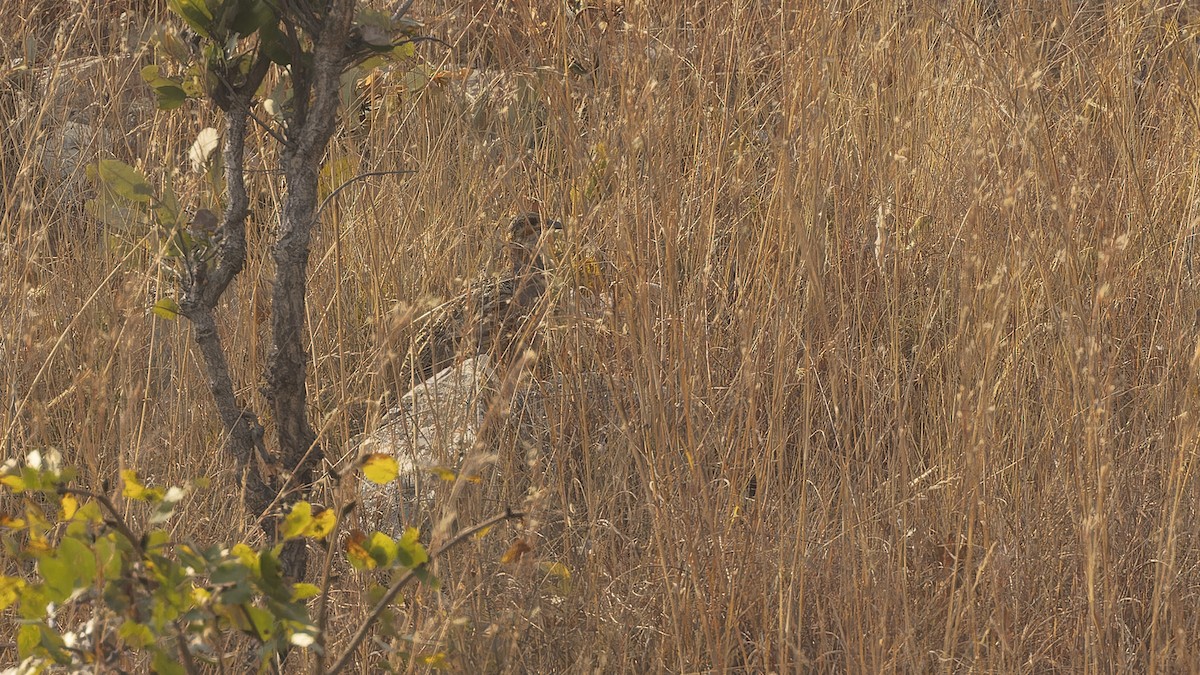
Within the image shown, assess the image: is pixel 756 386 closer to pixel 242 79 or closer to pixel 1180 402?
pixel 1180 402

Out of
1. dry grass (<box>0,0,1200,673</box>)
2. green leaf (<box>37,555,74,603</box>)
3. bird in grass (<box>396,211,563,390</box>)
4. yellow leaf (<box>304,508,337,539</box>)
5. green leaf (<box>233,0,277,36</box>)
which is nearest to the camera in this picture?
green leaf (<box>37,555,74,603</box>)

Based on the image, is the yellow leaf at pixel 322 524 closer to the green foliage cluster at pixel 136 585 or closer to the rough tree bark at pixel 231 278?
the green foliage cluster at pixel 136 585

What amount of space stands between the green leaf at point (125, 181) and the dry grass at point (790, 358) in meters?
0.12

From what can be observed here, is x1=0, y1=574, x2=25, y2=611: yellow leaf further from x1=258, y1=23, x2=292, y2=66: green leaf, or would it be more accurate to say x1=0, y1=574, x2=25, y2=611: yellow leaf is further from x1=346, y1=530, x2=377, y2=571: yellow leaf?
x1=258, y1=23, x2=292, y2=66: green leaf

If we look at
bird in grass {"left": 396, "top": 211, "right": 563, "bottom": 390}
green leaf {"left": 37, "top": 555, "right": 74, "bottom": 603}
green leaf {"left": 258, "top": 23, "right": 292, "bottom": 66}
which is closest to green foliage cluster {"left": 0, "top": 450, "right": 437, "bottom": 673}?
green leaf {"left": 37, "top": 555, "right": 74, "bottom": 603}

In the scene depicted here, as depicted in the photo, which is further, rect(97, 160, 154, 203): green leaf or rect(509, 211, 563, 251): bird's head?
rect(509, 211, 563, 251): bird's head

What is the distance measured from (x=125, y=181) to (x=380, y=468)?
0.52 m

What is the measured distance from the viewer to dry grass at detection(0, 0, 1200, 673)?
1.29m

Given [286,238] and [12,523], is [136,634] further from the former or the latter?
[286,238]

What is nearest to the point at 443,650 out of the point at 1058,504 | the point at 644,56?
the point at 1058,504

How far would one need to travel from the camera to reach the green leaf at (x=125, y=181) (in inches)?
47.7

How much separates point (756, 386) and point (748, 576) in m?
0.22

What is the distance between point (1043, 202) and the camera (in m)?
1.72

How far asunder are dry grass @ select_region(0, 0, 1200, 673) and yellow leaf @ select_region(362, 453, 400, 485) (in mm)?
173
